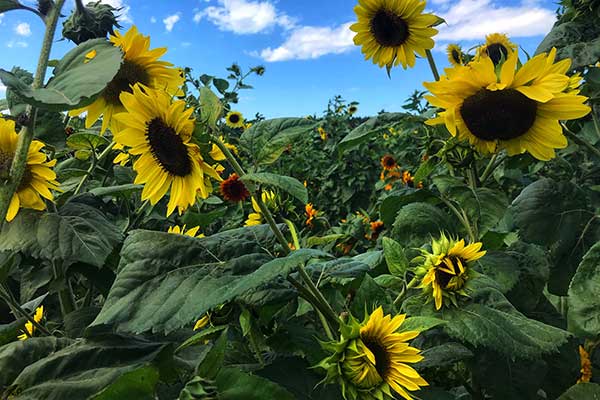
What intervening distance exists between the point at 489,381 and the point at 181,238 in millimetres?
499

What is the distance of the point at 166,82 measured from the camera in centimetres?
77

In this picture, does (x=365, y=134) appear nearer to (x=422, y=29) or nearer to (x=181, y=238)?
(x=422, y=29)

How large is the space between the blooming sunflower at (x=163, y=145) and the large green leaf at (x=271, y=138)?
0.07m

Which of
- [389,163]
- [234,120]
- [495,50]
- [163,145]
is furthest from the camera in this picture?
[234,120]

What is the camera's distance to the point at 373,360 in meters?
0.51

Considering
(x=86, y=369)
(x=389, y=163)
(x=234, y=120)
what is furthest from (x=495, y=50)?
(x=234, y=120)

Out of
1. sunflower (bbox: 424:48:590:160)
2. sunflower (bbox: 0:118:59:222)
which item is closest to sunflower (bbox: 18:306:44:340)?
sunflower (bbox: 0:118:59:222)

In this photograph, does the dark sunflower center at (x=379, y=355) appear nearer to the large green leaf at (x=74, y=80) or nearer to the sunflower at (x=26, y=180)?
the large green leaf at (x=74, y=80)

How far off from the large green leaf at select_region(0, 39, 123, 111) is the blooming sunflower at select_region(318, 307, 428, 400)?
0.33 metres

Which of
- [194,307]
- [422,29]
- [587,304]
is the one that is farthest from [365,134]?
[194,307]

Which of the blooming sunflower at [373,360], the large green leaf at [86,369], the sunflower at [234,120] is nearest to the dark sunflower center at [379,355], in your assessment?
the blooming sunflower at [373,360]

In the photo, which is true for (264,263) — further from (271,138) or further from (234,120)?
(234,120)

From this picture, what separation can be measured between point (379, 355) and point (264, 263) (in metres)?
0.16

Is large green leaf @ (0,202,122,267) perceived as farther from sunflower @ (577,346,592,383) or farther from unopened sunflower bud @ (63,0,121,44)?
sunflower @ (577,346,592,383)
